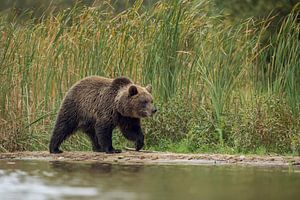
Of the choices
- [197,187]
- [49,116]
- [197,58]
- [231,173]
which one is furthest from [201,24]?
[197,187]

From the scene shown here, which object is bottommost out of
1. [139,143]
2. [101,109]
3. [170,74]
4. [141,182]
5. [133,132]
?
[141,182]

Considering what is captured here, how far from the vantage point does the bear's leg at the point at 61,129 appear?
12188 millimetres

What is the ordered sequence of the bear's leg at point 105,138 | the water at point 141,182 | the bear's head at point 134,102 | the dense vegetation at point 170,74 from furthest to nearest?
the dense vegetation at point 170,74, the bear's head at point 134,102, the bear's leg at point 105,138, the water at point 141,182

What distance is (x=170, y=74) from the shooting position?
43.4 feet

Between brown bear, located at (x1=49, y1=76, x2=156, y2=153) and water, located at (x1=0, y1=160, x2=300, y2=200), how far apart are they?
55.9 inches

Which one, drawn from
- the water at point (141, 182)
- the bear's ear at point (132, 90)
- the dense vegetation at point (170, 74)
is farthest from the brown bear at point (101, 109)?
the water at point (141, 182)

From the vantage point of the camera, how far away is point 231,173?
9.70m

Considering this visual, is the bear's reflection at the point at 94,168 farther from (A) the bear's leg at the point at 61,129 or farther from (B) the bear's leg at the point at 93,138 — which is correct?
(B) the bear's leg at the point at 93,138

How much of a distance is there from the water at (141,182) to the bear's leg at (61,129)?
4.33 feet

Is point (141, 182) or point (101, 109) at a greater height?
point (101, 109)

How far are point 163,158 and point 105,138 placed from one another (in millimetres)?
1087

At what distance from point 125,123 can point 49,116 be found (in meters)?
1.49

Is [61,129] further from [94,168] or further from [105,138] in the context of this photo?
[94,168]

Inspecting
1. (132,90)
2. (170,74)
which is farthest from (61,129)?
(170,74)
